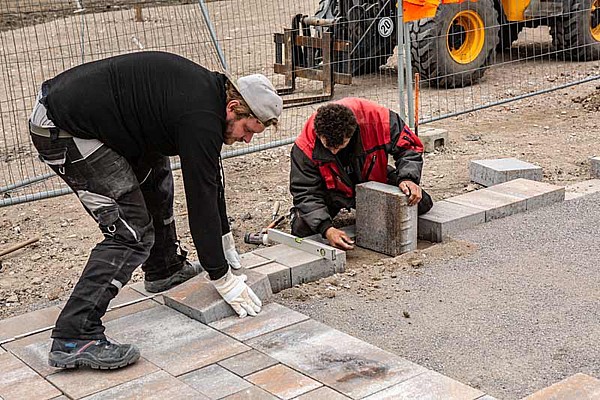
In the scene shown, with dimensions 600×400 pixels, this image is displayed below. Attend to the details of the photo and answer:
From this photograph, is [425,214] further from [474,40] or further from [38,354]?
[474,40]

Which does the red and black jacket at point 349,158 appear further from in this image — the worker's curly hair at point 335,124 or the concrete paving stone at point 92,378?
the concrete paving stone at point 92,378

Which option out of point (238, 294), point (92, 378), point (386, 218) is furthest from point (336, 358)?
point (386, 218)

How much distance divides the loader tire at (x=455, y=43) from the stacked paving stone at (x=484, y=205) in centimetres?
416

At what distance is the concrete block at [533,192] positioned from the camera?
20.6 ft

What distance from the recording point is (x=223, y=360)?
4.08 meters

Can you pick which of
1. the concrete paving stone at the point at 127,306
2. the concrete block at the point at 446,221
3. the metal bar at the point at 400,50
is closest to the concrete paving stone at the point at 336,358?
the concrete paving stone at the point at 127,306

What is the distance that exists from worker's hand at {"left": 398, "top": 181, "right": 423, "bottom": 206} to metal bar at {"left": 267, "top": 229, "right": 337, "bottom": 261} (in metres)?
0.60

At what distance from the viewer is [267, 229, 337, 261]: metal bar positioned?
17.3 feet

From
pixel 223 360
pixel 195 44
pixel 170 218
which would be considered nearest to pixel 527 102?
pixel 195 44

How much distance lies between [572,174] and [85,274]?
15.6ft

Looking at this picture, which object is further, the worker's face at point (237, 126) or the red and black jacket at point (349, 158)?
the red and black jacket at point (349, 158)

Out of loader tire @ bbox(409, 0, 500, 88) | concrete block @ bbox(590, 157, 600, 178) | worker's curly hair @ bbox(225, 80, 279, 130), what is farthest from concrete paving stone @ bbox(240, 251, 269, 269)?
loader tire @ bbox(409, 0, 500, 88)

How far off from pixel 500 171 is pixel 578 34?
5976mm

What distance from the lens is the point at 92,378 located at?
13.0 ft
